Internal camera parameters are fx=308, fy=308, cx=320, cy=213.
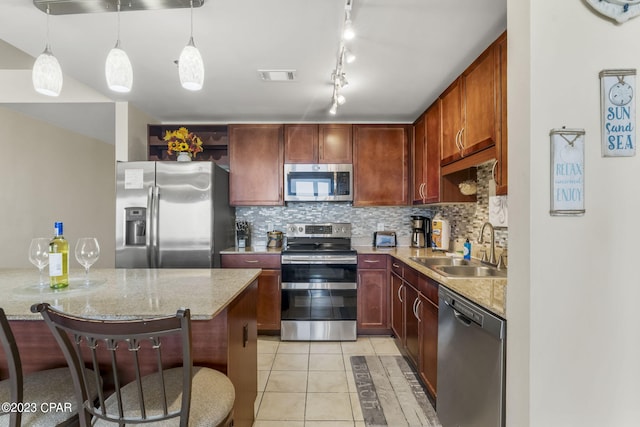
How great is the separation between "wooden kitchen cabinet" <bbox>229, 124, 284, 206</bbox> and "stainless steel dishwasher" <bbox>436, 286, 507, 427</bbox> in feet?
7.12

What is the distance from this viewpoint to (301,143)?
11.2 feet

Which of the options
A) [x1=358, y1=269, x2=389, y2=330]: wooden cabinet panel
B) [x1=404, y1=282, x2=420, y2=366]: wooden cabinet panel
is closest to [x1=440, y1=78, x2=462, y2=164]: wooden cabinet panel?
[x1=404, y1=282, x2=420, y2=366]: wooden cabinet panel

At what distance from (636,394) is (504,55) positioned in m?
1.59

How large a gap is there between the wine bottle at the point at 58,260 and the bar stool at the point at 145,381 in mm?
458

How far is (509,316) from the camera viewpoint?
1.13 m

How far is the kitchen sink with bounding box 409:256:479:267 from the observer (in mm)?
2418

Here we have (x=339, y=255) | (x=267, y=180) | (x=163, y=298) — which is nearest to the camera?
(x=163, y=298)

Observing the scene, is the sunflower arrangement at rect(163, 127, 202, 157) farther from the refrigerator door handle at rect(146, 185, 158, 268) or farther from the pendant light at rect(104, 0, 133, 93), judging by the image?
the pendant light at rect(104, 0, 133, 93)

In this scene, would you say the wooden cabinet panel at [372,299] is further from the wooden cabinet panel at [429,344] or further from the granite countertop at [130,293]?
the granite countertop at [130,293]

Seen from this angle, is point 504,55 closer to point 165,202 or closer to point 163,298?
point 163,298

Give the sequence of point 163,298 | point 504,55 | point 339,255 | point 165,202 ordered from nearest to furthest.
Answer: point 163,298
point 504,55
point 165,202
point 339,255

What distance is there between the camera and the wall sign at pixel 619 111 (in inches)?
38.7

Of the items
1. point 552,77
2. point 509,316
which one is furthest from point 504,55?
point 509,316

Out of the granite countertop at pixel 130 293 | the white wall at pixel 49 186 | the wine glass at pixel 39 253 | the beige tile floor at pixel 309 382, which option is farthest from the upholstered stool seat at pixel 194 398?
the white wall at pixel 49 186
